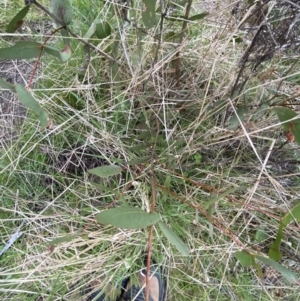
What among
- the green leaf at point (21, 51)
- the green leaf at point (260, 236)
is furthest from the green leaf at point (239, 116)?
the green leaf at point (21, 51)

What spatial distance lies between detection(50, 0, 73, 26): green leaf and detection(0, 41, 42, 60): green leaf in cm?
9

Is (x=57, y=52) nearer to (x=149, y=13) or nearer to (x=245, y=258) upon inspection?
(x=149, y=13)

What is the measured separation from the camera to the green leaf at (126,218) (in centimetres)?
55

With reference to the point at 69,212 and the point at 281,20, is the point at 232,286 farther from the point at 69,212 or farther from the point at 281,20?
the point at 281,20

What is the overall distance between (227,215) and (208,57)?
0.40 m

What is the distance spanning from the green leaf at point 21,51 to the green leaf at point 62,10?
0.09 m

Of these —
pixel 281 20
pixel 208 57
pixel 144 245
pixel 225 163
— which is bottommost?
pixel 144 245

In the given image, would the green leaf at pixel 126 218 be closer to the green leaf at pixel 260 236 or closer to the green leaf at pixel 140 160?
the green leaf at pixel 140 160

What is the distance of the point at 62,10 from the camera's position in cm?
70

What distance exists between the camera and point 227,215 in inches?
40.1

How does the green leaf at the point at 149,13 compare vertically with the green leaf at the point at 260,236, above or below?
above

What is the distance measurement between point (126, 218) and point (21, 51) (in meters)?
0.31

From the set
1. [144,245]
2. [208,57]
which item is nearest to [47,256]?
[144,245]

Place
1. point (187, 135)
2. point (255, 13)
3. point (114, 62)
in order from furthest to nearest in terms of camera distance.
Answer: point (187, 135) → point (114, 62) → point (255, 13)
